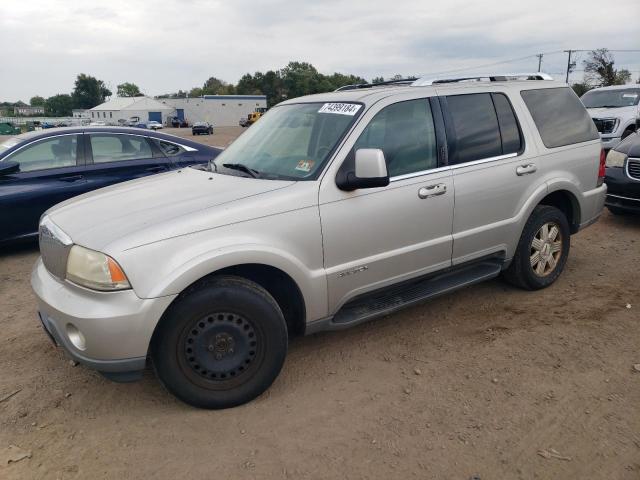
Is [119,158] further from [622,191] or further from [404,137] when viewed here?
[622,191]

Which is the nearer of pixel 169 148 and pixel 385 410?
pixel 385 410

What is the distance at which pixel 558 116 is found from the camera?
4.68 meters

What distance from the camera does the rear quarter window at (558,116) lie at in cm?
452

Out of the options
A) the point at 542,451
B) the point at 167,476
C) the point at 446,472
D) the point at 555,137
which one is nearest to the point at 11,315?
the point at 167,476

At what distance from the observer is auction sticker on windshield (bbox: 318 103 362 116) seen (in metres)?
3.60

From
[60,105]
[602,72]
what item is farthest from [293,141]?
[60,105]

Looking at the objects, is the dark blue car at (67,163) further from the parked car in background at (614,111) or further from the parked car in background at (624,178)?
the parked car in background at (614,111)

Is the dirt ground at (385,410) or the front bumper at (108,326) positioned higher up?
the front bumper at (108,326)

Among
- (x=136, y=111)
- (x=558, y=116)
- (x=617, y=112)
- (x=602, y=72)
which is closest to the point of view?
(x=558, y=116)

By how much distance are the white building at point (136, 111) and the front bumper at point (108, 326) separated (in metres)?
89.2

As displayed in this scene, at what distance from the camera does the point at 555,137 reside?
4590 mm

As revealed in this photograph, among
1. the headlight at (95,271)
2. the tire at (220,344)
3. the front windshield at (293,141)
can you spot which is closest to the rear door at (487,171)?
the front windshield at (293,141)

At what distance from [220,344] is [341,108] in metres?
1.83

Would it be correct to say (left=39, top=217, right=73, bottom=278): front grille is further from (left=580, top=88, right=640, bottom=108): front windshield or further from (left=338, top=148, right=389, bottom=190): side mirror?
(left=580, top=88, right=640, bottom=108): front windshield
